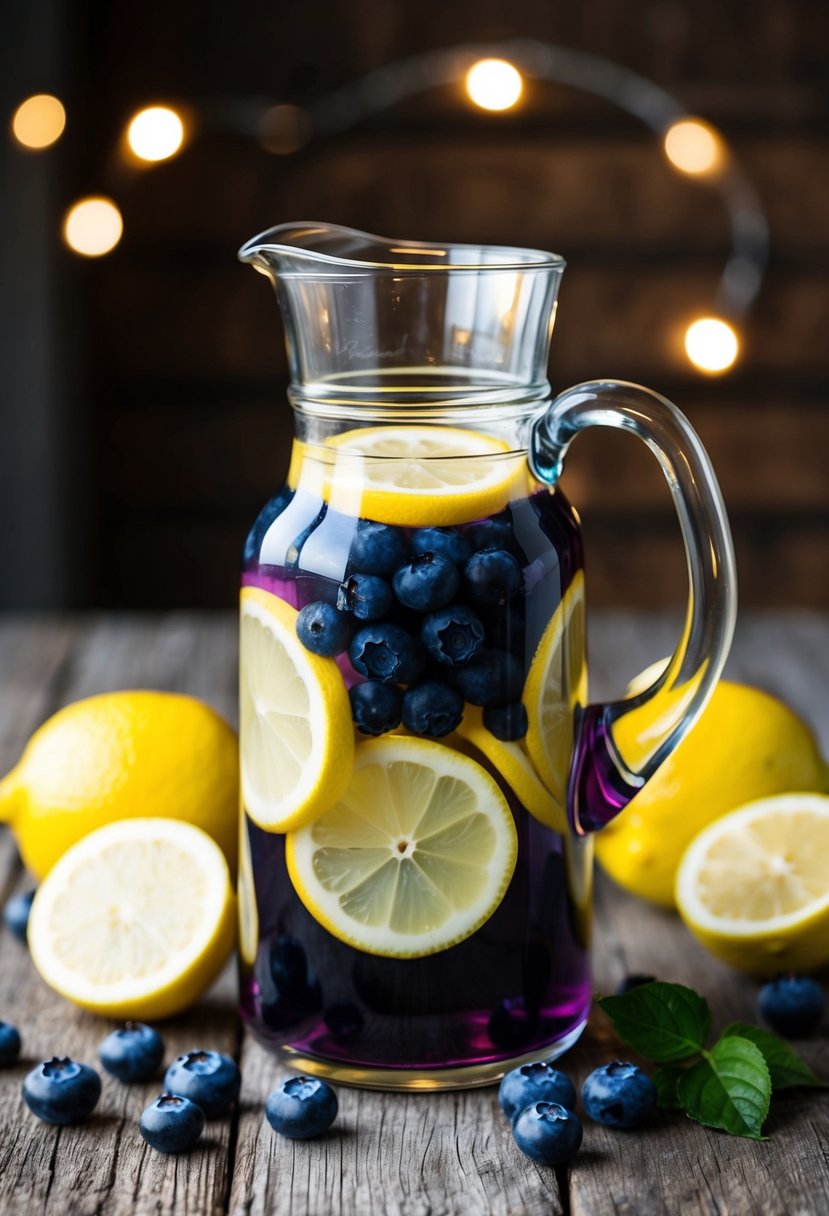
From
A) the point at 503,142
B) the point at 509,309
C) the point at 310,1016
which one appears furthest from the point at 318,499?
the point at 503,142

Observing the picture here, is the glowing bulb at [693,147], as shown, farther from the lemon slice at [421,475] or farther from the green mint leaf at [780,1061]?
the green mint leaf at [780,1061]

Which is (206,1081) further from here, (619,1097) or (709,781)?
(709,781)

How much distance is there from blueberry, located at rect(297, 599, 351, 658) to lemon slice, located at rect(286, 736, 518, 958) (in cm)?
5

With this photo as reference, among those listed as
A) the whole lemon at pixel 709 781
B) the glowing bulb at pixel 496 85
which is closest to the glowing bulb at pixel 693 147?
the glowing bulb at pixel 496 85

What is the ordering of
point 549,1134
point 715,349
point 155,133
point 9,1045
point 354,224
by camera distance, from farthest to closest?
1. point 354,224
2. point 715,349
3. point 155,133
4. point 9,1045
5. point 549,1134

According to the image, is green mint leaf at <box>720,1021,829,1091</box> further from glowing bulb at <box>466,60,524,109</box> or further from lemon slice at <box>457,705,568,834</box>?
glowing bulb at <box>466,60,524,109</box>

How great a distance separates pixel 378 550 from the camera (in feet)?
2.22

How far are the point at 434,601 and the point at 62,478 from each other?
2.00m

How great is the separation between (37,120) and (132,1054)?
194 centimetres

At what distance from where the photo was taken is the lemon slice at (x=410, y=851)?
69 centimetres

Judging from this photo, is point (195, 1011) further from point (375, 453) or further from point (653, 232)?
point (653, 232)

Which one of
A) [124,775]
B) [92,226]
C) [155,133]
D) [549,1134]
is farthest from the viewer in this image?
[92,226]

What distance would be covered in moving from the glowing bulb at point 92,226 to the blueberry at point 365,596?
65.2 inches

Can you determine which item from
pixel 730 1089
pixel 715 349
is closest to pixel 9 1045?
pixel 730 1089
